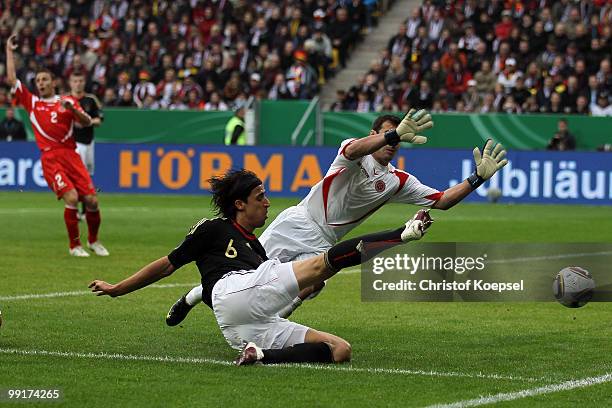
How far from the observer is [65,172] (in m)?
16.5

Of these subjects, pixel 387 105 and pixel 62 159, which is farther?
pixel 387 105

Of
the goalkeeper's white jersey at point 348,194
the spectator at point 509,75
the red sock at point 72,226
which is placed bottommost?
the spectator at point 509,75

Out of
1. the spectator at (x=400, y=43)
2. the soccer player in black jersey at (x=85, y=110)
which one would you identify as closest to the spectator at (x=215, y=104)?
the spectator at (x=400, y=43)

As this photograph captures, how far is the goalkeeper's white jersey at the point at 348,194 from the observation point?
10.4 metres

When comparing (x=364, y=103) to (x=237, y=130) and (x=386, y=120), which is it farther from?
(x=386, y=120)

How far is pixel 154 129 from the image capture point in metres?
32.6

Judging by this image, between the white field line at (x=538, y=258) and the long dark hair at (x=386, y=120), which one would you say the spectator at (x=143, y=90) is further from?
the long dark hair at (x=386, y=120)

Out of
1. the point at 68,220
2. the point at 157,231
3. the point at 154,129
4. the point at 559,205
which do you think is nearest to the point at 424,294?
the point at 68,220

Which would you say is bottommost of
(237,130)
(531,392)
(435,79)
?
(237,130)

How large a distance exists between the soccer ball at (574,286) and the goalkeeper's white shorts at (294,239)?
193 centimetres

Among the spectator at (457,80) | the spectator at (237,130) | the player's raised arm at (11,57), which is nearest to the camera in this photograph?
the player's raised arm at (11,57)

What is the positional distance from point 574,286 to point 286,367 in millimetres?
2937

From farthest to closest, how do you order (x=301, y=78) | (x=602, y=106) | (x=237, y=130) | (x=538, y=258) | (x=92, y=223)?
(x=301, y=78), (x=602, y=106), (x=237, y=130), (x=92, y=223), (x=538, y=258)

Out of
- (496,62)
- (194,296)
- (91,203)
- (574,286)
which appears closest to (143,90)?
(496,62)
